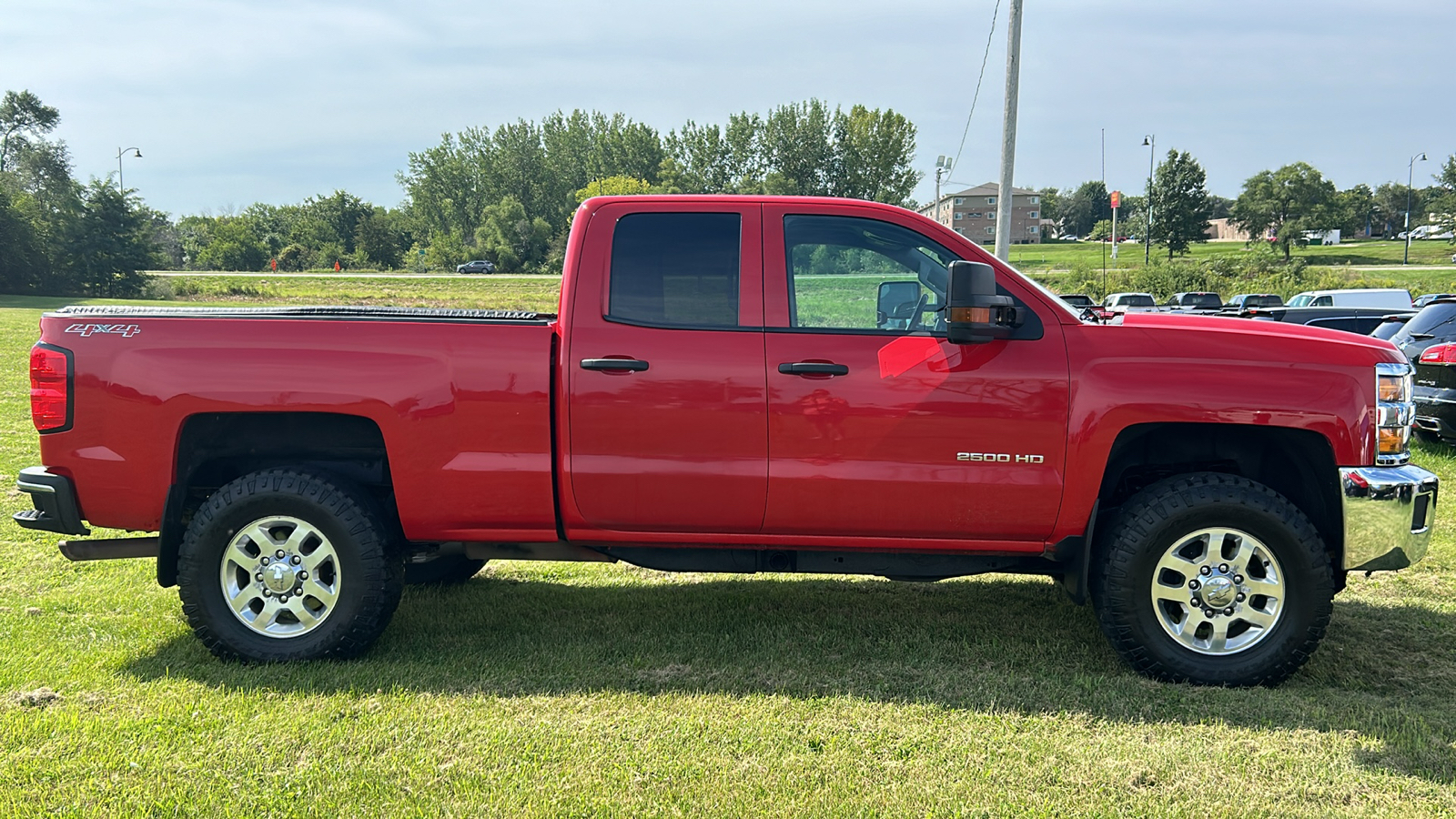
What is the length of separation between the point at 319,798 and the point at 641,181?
92.2m

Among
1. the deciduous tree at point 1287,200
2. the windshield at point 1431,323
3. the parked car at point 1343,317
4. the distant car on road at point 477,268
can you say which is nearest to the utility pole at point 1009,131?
the parked car at point 1343,317

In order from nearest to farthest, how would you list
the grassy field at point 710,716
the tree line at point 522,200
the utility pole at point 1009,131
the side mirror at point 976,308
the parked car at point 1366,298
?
the grassy field at point 710,716
the side mirror at point 976,308
the utility pole at point 1009,131
the parked car at point 1366,298
the tree line at point 522,200

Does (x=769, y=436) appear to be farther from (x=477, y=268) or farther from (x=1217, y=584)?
(x=477, y=268)

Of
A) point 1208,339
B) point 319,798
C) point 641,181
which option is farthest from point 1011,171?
point 641,181

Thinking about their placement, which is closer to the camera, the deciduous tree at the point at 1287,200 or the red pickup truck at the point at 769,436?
the red pickup truck at the point at 769,436

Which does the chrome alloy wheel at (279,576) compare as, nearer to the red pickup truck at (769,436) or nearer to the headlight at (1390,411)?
the red pickup truck at (769,436)

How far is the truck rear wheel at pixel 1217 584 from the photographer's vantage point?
4.04m

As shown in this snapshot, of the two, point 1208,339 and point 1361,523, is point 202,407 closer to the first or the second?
point 1208,339

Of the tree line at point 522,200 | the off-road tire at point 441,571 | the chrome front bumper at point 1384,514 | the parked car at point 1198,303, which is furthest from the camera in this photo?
the tree line at point 522,200

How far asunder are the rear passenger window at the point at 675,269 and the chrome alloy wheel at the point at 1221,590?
2067 mm

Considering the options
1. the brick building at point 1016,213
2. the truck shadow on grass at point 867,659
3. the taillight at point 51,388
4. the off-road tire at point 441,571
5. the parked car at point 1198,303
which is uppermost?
the brick building at point 1016,213

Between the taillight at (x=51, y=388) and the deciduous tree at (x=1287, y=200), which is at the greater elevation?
the deciduous tree at (x=1287, y=200)

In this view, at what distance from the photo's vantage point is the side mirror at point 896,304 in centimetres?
422

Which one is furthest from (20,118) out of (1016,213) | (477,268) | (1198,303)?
(1016,213)
